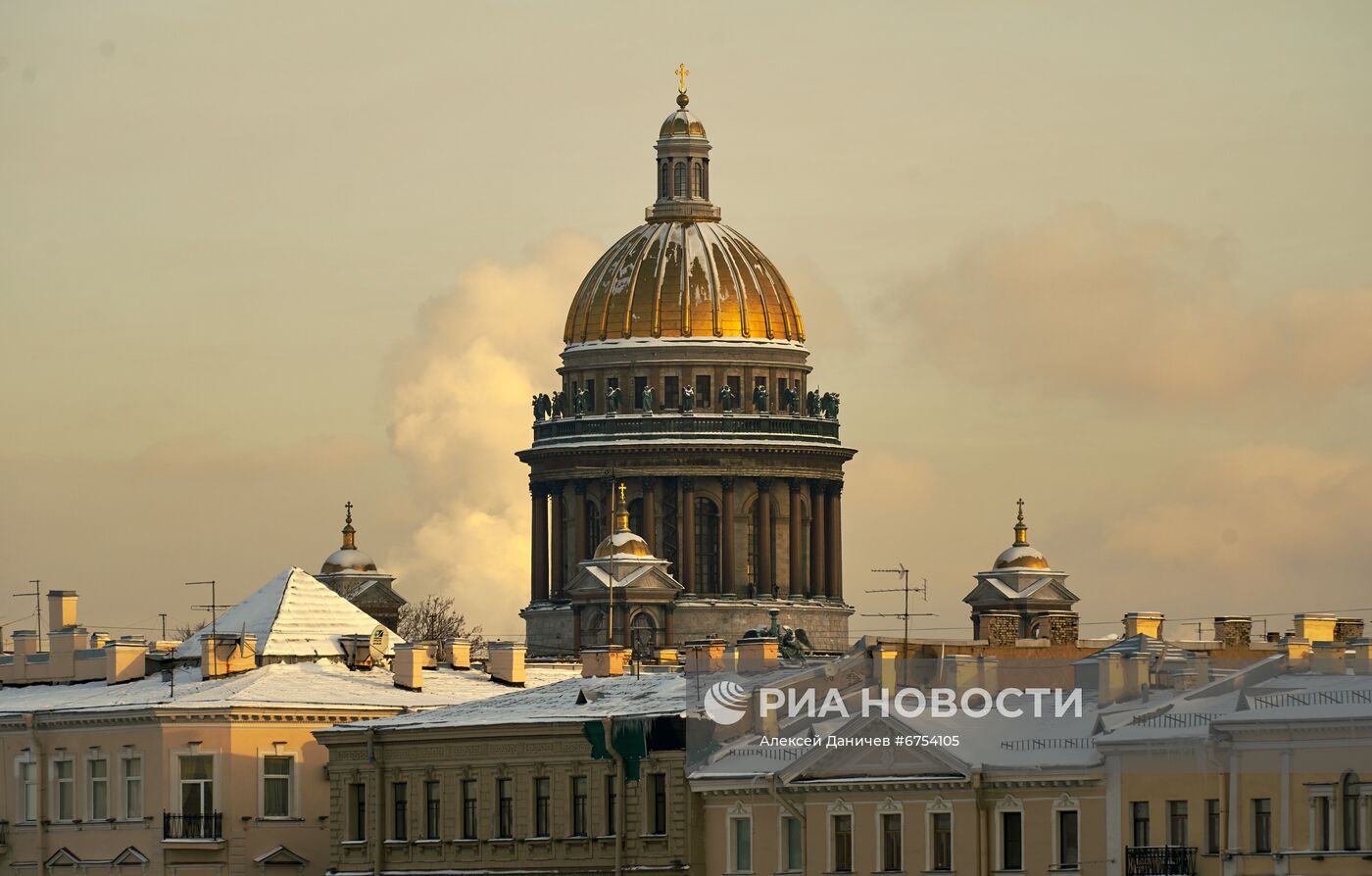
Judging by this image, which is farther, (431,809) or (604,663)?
(604,663)

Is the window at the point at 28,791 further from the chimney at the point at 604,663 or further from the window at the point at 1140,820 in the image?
the window at the point at 1140,820

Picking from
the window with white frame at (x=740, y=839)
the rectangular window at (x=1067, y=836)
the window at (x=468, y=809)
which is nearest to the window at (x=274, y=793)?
Result: the window at (x=468, y=809)

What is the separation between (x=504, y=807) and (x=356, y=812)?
14.8ft

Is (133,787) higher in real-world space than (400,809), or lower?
higher

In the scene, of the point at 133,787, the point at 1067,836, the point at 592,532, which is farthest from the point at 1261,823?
the point at 592,532

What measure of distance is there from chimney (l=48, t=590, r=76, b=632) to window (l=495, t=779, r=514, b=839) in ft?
82.3

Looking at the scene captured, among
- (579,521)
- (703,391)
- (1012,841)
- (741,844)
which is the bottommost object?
(741,844)

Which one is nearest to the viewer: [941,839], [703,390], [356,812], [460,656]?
[941,839]

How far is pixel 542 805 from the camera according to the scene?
4028 inches

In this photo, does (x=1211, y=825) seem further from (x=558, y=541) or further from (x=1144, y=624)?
(x=558, y=541)

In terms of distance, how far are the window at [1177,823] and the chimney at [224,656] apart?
105ft

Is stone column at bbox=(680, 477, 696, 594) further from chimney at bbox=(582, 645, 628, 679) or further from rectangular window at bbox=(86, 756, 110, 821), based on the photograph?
rectangular window at bbox=(86, 756, 110, 821)

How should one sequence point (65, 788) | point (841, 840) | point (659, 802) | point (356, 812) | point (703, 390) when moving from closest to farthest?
point (841, 840)
point (659, 802)
point (356, 812)
point (65, 788)
point (703, 390)

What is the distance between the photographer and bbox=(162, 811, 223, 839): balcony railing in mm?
110812
